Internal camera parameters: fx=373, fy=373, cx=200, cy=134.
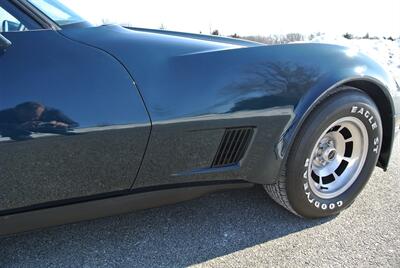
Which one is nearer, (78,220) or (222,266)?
(78,220)

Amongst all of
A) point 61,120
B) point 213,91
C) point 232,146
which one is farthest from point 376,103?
point 61,120

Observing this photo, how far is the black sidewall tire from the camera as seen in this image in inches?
85.6

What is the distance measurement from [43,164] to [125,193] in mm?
423

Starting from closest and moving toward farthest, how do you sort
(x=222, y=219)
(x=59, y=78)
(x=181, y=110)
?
(x=59, y=78) < (x=181, y=110) < (x=222, y=219)

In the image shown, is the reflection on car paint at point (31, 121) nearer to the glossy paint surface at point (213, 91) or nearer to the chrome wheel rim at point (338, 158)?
the glossy paint surface at point (213, 91)

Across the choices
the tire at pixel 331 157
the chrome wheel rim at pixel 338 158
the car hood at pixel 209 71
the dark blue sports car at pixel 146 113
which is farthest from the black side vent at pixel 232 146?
the chrome wheel rim at pixel 338 158

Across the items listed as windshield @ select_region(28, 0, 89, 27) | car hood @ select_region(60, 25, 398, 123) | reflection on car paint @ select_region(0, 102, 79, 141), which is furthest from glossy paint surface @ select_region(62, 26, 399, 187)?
reflection on car paint @ select_region(0, 102, 79, 141)

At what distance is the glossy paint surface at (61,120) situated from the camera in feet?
5.18

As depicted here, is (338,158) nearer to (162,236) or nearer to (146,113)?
(162,236)

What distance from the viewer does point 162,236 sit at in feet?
7.38

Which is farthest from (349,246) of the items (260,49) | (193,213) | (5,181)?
(5,181)

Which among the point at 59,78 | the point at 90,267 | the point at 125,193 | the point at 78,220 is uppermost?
the point at 59,78

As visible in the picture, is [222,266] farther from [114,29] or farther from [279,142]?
[114,29]

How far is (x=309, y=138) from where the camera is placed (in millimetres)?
2174
